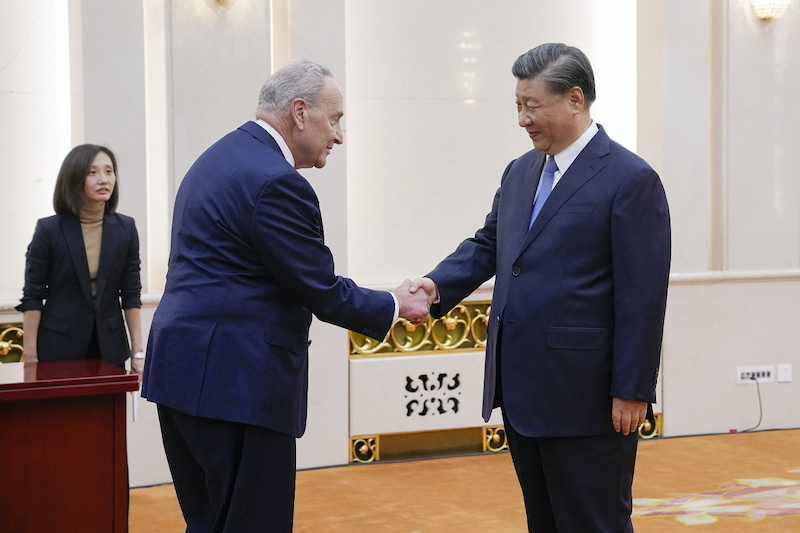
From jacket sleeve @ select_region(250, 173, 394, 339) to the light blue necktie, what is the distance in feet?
1.98

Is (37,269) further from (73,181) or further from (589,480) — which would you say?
(589,480)

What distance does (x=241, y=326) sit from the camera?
7.53ft

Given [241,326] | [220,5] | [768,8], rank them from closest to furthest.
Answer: [241,326]
[220,5]
[768,8]

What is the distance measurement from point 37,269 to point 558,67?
2342 millimetres

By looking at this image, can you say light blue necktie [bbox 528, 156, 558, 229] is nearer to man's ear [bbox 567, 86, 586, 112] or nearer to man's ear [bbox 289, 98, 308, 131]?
man's ear [bbox 567, 86, 586, 112]

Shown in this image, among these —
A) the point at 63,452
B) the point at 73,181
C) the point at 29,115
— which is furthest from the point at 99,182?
the point at 29,115

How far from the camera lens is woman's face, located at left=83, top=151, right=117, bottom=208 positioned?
3834mm

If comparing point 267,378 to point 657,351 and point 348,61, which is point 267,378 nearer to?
point 657,351

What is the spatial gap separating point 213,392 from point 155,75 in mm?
3240

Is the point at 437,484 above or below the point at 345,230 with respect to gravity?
below

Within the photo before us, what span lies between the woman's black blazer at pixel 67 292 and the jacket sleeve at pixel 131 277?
9 cm

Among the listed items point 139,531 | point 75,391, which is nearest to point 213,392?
point 75,391

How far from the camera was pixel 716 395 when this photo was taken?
19.3 feet

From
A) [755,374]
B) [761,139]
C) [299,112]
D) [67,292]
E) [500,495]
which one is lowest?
→ [500,495]
